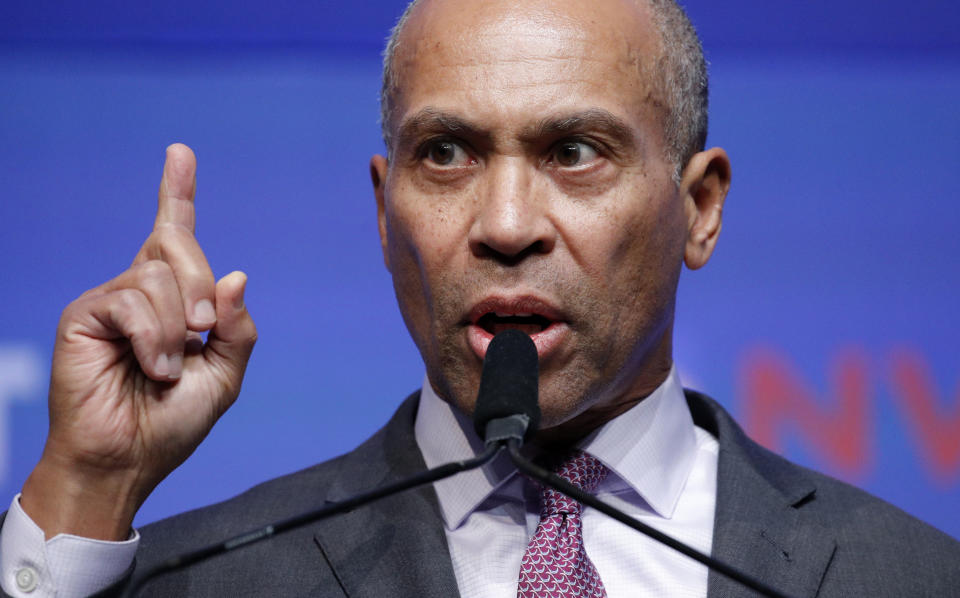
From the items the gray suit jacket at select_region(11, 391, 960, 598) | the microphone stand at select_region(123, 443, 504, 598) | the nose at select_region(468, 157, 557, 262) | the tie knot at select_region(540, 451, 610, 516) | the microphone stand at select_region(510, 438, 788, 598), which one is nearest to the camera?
the microphone stand at select_region(123, 443, 504, 598)

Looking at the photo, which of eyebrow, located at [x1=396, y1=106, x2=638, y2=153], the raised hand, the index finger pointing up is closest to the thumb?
the raised hand

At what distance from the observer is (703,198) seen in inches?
71.6

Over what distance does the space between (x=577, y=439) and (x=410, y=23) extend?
694 mm

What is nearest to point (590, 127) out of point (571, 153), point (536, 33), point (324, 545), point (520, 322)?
point (571, 153)

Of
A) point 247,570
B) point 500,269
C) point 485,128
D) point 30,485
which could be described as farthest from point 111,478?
point 485,128

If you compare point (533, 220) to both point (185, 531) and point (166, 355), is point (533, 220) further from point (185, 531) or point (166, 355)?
point (185, 531)

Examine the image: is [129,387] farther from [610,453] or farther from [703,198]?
[703,198]

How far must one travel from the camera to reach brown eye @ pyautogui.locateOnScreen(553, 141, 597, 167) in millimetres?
1566

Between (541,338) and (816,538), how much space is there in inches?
21.8

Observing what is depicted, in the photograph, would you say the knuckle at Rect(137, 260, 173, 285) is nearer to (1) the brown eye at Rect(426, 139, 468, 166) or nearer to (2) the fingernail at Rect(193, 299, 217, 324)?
(2) the fingernail at Rect(193, 299, 217, 324)

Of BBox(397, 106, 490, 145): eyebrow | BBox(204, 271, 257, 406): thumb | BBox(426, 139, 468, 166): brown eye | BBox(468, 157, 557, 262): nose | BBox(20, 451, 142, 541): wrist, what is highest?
BBox(397, 106, 490, 145): eyebrow

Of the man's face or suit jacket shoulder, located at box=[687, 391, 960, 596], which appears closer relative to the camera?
the man's face

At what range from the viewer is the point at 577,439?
1.71m

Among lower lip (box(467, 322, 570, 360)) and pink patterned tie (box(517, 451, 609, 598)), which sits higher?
lower lip (box(467, 322, 570, 360))
